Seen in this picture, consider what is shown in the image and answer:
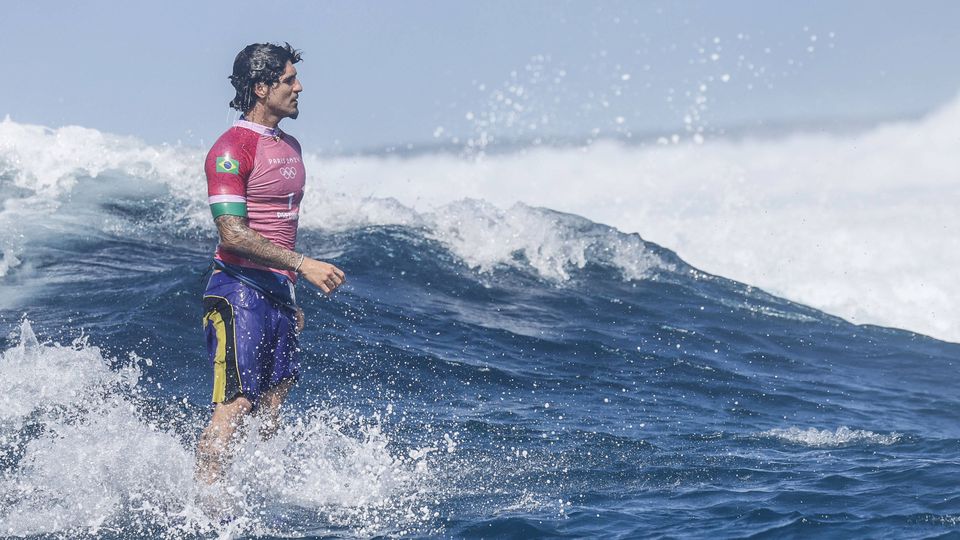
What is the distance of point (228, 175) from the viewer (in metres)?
5.52

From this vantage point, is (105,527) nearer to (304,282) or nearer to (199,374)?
(199,374)

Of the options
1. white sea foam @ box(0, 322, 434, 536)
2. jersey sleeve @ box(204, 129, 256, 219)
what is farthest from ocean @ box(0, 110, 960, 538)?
jersey sleeve @ box(204, 129, 256, 219)

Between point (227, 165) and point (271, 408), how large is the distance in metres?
1.37

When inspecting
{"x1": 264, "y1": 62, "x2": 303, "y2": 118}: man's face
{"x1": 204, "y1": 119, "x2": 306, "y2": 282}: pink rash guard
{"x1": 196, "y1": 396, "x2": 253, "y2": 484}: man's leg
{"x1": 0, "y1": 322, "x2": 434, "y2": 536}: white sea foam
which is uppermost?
{"x1": 264, "y1": 62, "x2": 303, "y2": 118}: man's face

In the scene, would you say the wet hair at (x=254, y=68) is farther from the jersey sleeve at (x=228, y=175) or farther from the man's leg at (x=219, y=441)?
the man's leg at (x=219, y=441)

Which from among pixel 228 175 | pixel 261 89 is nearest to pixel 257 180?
pixel 228 175

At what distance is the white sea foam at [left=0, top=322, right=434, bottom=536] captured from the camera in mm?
5645

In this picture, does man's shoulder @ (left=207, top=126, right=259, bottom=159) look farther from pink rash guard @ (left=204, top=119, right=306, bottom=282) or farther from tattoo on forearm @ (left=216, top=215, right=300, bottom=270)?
tattoo on forearm @ (left=216, top=215, right=300, bottom=270)

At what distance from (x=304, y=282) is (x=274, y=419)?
6993 millimetres

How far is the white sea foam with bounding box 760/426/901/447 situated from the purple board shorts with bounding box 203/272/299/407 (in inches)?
167

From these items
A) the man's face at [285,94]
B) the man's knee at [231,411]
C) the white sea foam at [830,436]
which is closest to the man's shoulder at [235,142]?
the man's face at [285,94]

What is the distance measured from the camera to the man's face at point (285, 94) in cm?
573

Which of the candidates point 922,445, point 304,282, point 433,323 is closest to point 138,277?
point 304,282

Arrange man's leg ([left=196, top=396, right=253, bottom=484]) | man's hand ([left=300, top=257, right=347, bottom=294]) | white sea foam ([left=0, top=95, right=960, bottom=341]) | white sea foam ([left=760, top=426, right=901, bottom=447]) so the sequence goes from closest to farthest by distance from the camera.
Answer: man's hand ([left=300, top=257, right=347, bottom=294]) → man's leg ([left=196, top=396, right=253, bottom=484]) → white sea foam ([left=760, top=426, right=901, bottom=447]) → white sea foam ([left=0, top=95, right=960, bottom=341])
